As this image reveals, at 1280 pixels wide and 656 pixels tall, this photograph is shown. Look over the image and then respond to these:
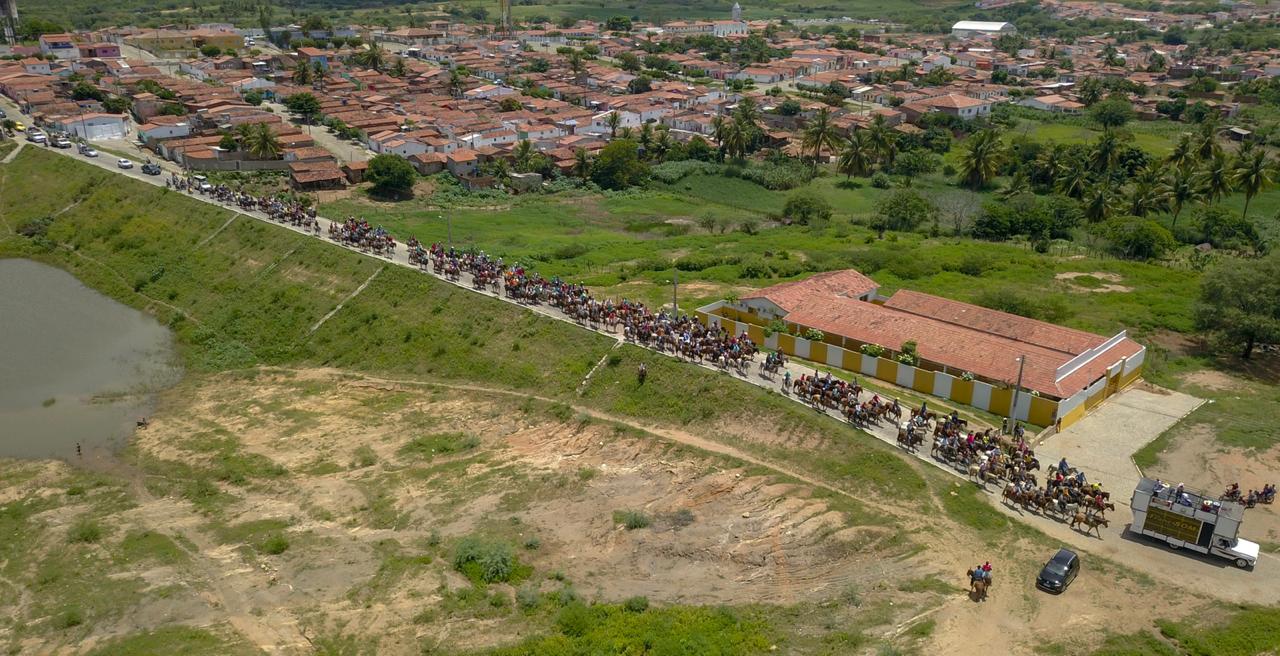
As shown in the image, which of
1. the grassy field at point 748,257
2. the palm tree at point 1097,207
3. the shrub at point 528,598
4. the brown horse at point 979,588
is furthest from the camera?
the palm tree at point 1097,207

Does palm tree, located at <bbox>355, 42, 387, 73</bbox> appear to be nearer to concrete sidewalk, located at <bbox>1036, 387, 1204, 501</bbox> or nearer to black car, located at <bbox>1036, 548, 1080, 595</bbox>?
concrete sidewalk, located at <bbox>1036, 387, 1204, 501</bbox>


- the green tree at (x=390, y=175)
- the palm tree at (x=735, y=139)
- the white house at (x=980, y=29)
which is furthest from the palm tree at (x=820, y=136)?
the white house at (x=980, y=29)

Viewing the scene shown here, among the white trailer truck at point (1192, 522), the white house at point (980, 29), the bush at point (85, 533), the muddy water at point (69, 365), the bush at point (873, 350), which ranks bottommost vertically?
the muddy water at point (69, 365)

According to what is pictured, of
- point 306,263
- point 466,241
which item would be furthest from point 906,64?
point 306,263

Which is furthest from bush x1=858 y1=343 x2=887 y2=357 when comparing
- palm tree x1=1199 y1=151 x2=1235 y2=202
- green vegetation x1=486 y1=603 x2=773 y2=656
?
palm tree x1=1199 y1=151 x2=1235 y2=202

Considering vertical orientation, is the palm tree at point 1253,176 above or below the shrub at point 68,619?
above

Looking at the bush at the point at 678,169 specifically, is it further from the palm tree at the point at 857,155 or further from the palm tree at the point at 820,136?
the palm tree at the point at 857,155

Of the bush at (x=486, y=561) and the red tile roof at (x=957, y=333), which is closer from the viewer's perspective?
the bush at (x=486, y=561)

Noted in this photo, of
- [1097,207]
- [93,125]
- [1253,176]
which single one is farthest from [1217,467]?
[93,125]
